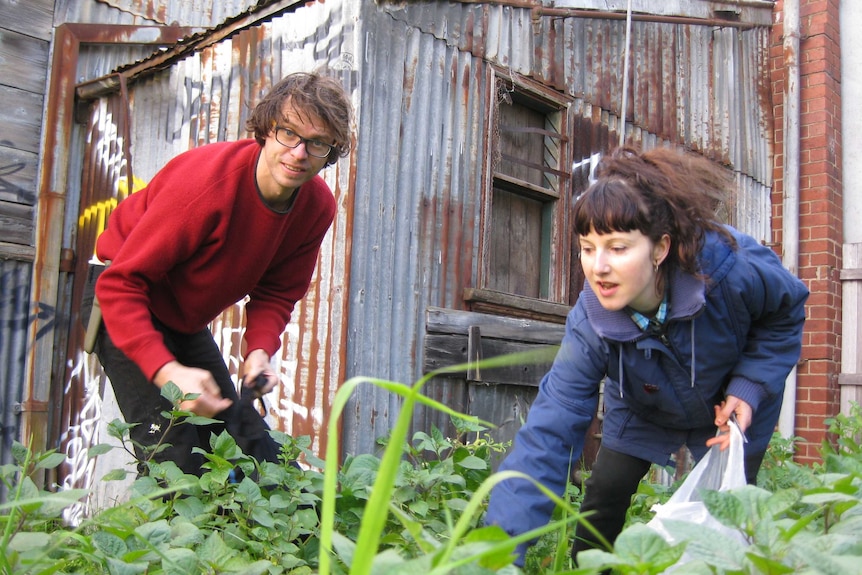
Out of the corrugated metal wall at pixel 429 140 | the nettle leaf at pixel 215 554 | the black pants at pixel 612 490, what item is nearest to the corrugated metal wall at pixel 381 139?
the corrugated metal wall at pixel 429 140

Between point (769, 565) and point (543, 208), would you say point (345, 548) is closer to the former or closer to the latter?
point (769, 565)

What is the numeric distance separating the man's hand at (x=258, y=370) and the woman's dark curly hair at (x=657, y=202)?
110cm

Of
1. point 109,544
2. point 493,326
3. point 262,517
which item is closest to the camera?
point 109,544

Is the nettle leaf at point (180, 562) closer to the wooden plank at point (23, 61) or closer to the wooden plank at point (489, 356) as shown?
the wooden plank at point (489, 356)

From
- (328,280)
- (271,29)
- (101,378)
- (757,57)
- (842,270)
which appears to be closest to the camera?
(328,280)

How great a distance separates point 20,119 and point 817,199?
7.30 m

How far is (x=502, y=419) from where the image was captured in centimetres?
541

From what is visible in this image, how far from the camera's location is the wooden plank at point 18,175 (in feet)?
19.1

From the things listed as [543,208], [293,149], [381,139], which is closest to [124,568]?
[293,149]

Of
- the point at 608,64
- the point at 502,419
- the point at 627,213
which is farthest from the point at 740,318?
the point at 608,64

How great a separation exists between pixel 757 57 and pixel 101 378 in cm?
717

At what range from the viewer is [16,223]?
5.89 metres

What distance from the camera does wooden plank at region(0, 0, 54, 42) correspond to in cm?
591

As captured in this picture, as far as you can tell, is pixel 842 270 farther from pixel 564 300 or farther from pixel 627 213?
pixel 627 213
